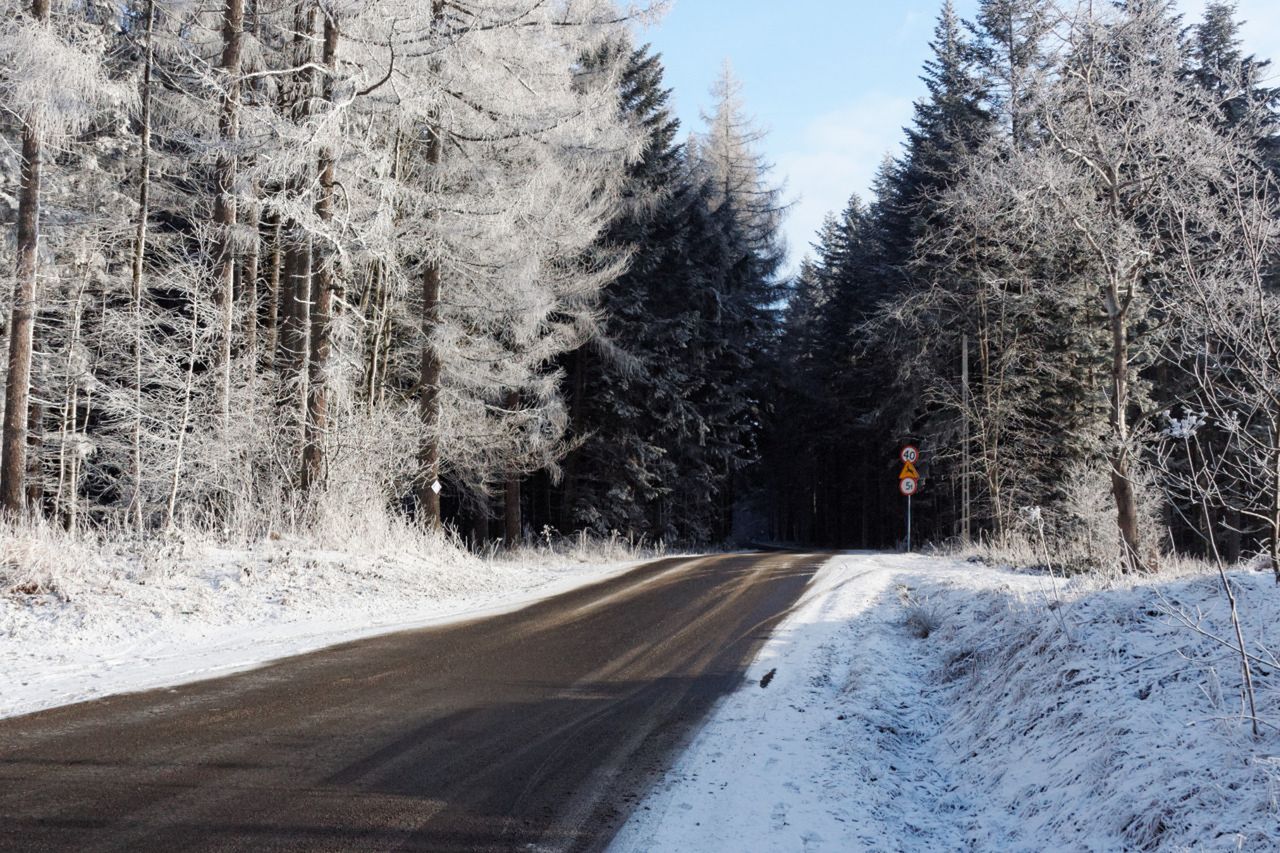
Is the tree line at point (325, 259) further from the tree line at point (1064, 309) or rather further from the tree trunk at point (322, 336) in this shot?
the tree line at point (1064, 309)

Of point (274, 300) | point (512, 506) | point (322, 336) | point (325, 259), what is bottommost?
point (512, 506)

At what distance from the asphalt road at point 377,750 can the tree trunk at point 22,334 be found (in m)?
9.30

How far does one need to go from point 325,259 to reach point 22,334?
573 cm

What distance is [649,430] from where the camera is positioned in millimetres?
27266

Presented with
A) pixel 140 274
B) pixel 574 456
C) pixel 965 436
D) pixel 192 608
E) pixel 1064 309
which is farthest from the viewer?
pixel 574 456

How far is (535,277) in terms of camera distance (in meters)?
17.4

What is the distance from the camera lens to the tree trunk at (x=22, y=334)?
44.3 ft

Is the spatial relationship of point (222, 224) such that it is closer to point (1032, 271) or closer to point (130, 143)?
point (130, 143)

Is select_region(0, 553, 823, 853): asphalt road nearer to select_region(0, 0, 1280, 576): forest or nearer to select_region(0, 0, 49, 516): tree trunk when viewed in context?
select_region(0, 0, 1280, 576): forest

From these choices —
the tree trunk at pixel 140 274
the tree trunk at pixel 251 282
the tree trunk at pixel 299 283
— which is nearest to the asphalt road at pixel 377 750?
the tree trunk at pixel 299 283

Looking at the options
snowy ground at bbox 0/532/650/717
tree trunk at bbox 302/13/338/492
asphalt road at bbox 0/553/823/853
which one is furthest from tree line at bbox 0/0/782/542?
asphalt road at bbox 0/553/823/853

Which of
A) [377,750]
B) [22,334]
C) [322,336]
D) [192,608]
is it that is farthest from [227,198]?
[377,750]

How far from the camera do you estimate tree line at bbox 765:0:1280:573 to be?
21.6 feet

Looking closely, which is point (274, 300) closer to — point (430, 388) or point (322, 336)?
point (430, 388)
